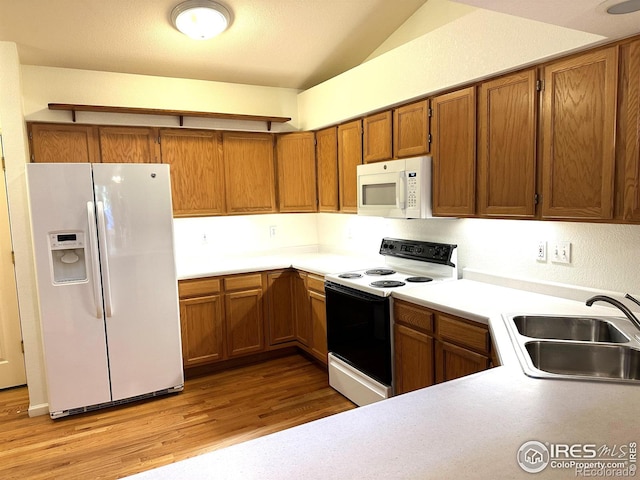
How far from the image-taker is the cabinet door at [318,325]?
3459 mm

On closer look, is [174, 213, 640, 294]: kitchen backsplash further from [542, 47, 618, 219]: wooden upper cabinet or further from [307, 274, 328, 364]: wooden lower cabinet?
[307, 274, 328, 364]: wooden lower cabinet

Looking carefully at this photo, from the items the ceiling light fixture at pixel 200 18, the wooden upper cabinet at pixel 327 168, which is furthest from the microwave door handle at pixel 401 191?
the ceiling light fixture at pixel 200 18

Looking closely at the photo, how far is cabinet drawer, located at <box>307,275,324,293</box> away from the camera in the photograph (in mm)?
3424

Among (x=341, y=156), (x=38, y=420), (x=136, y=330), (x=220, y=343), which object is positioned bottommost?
(x=38, y=420)

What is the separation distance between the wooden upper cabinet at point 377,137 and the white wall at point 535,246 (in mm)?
584

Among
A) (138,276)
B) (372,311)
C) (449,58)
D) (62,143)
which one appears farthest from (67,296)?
(449,58)

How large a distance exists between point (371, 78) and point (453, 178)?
1.11 m

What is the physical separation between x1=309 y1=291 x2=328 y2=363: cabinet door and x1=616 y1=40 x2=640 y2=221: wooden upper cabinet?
219 cm

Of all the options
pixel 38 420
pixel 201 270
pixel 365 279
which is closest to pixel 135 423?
pixel 38 420

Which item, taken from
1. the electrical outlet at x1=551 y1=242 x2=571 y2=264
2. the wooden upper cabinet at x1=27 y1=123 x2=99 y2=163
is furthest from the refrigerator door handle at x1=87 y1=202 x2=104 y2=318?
the electrical outlet at x1=551 y1=242 x2=571 y2=264

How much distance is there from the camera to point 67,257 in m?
2.92

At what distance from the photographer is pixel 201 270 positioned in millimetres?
3562

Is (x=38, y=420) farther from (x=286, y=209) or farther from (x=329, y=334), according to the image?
(x=286, y=209)

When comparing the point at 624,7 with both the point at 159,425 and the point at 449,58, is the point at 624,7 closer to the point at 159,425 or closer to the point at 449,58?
the point at 449,58
